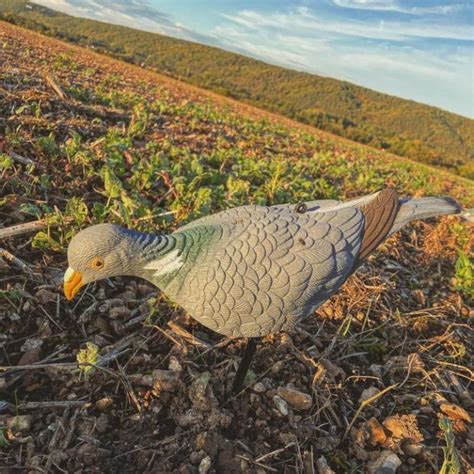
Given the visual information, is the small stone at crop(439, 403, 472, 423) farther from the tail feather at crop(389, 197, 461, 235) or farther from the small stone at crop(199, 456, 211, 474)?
the small stone at crop(199, 456, 211, 474)

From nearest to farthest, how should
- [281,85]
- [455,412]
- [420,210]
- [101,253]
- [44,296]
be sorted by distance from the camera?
1. [101,253]
2. [420,210]
3. [455,412]
4. [44,296]
5. [281,85]

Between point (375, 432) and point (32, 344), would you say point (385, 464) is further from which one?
point (32, 344)

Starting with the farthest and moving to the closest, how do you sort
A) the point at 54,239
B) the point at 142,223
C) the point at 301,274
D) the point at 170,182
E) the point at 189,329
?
the point at 170,182, the point at 142,223, the point at 54,239, the point at 189,329, the point at 301,274

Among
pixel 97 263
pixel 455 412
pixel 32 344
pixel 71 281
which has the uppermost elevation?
pixel 97 263

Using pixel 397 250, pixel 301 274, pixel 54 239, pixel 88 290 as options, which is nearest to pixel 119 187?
pixel 54 239

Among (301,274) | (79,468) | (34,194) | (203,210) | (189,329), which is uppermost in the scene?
(301,274)

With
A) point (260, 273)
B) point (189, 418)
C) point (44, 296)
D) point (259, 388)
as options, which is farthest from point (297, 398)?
point (44, 296)

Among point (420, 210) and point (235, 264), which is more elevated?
point (420, 210)

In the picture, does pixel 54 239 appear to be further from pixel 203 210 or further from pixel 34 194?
pixel 203 210
